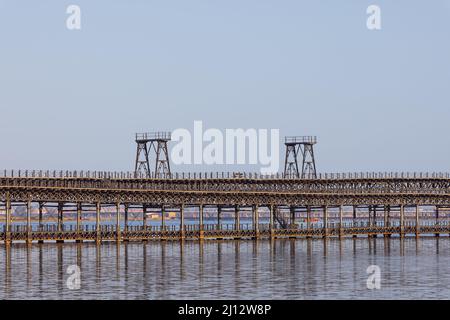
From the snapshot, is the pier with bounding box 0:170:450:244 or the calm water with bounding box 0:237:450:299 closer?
the calm water with bounding box 0:237:450:299

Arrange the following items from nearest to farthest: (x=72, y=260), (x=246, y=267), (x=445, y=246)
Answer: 1. (x=246, y=267)
2. (x=72, y=260)
3. (x=445, y=246)

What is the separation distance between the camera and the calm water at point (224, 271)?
63.4m

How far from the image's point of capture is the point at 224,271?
78.6m

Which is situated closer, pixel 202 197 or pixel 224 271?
pixel 224 271

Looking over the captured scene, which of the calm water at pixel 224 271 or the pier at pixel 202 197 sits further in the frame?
the pier at pixel 202 197

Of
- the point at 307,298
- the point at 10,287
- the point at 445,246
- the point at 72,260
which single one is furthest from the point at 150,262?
the point at 445,246

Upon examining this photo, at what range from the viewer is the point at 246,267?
8206 centimetres

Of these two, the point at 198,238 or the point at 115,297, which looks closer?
the point at 115,297

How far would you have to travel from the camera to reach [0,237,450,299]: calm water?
2496 inches

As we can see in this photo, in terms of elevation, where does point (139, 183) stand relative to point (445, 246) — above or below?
above
